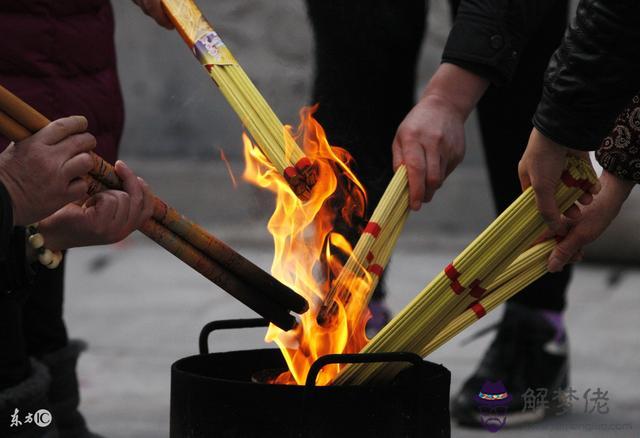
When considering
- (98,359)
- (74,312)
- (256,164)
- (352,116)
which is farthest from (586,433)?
(74,312)

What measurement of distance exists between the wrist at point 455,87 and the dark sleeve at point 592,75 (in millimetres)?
299

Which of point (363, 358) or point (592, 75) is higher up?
point (592, 75)

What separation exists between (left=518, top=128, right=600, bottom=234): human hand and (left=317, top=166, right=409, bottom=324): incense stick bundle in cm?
22

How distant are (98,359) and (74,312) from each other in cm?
52

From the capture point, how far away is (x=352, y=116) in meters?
2.18

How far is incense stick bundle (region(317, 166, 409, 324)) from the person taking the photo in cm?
157

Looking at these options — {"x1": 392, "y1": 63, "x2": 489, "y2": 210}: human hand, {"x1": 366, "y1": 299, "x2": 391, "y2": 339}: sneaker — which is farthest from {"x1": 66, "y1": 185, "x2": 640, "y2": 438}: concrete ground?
{"x1": 392, "y1": 63, "x2": 489, "y2": 210}: human hand

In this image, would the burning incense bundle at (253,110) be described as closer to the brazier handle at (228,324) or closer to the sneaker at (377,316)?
the brazier handle at (228,324)

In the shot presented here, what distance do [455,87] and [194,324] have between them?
1648 mm

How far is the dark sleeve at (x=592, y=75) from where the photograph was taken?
1.35 m

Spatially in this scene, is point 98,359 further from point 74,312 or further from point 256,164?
point 256,164

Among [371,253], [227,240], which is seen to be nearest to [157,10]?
[371,253]

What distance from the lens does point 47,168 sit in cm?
140

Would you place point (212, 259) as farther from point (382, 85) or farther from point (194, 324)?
point (194, 324)
